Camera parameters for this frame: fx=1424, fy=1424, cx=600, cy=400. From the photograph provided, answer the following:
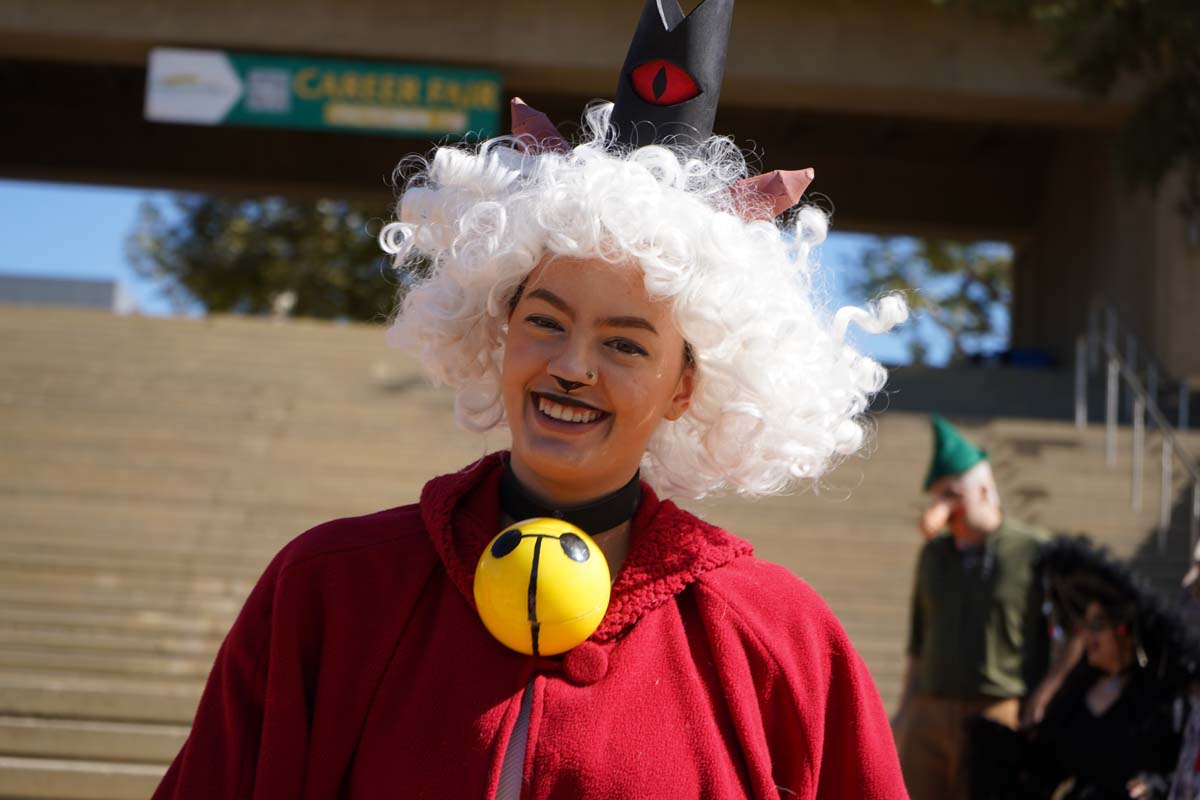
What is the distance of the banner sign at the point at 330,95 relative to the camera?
1764cm

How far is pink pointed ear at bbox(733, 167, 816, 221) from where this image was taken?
2.46 metres

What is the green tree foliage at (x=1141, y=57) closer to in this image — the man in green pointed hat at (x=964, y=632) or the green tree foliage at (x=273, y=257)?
the man in green pointed hat at (x=964, y=632)

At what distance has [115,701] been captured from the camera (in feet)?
21.5

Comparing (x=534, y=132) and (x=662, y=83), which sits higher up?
(x=662, y=83)

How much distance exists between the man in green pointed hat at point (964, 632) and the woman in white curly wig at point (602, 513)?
329 centimetres

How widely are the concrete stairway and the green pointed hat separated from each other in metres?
1.47

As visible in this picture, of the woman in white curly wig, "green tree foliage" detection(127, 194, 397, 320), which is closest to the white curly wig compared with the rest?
the woman in white curly wig

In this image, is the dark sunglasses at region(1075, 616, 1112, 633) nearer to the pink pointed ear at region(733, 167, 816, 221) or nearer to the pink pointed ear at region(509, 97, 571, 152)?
the pink pointed ear at region(733, 167, 816, 221)

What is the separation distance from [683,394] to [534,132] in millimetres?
543

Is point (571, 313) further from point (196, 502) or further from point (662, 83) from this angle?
point (196, 502)

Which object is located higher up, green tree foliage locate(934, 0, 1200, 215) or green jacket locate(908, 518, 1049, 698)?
green tree foliage locate(934, 0, 1200, 215)

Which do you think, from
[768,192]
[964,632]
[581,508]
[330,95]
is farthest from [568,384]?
[330,95]

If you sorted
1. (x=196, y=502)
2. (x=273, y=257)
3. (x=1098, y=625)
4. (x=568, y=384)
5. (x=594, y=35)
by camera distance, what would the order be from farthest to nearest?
(x=273, y=257)
(x=594, y=35)
(x=196, y=502)
(x=1098, y=625)
(x=568, y=384)

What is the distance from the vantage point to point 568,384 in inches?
91.5
